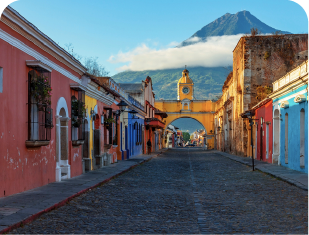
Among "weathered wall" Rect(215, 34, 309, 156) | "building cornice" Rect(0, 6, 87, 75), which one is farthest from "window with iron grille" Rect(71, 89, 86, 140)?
"weathered wall" Rect(215, 34, 309, 156)

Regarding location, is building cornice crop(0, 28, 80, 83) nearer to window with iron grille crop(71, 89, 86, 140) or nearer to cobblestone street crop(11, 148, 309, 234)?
window with iron grille crop(71, 89, 86, 140)

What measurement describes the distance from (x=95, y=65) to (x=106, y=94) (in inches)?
756

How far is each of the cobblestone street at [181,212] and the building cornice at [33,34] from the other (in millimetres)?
3845

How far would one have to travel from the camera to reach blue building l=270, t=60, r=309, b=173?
1423 centimetres

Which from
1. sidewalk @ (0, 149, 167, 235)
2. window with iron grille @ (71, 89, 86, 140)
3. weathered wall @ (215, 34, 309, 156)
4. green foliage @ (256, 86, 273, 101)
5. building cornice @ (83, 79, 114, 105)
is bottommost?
sidewalk @ (0, 149, 167, 235)

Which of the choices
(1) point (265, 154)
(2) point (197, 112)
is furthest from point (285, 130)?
(2) point (197, 112)

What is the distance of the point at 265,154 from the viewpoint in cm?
2202

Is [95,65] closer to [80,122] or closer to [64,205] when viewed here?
[80,122]

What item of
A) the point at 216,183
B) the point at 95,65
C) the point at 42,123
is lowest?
the point at 216,183

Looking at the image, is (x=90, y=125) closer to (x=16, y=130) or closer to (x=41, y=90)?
(x=41, y=90)

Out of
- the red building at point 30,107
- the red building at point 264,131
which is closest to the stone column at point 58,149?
the red building at point 30,107

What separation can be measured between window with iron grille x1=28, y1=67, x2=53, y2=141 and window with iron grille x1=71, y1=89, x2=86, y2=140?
292 centimetres

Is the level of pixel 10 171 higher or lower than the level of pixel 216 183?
higher

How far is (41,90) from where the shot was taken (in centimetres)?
947
